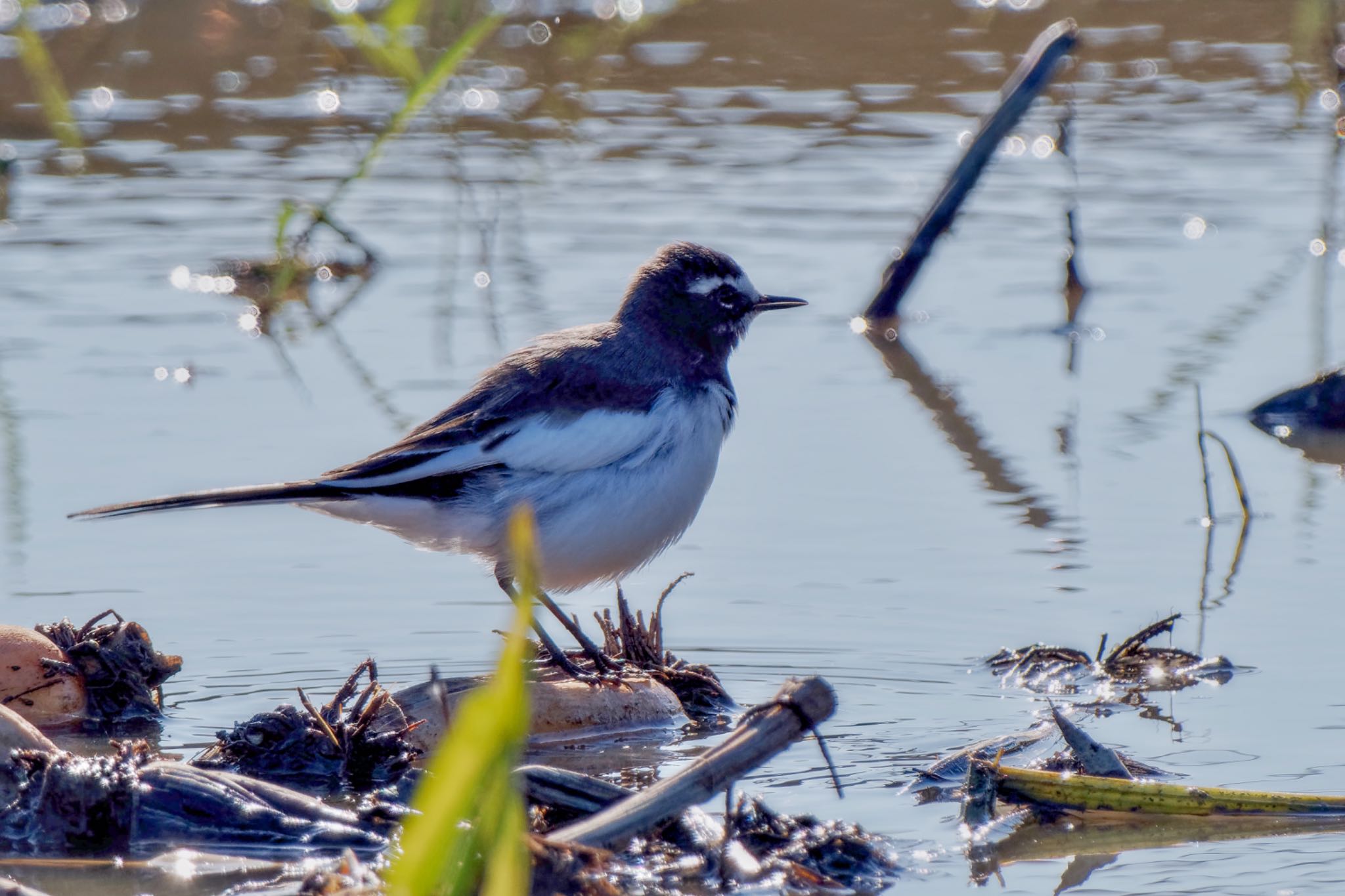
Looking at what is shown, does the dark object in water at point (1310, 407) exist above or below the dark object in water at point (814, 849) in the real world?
above

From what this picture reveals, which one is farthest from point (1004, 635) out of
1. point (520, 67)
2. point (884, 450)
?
point (520, 67)

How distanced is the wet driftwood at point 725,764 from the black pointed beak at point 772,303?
120 inches

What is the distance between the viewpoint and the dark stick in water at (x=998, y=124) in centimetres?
934

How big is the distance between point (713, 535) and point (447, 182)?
6.16 metres

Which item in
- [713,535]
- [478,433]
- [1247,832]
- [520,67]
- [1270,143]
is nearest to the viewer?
[1247,832]

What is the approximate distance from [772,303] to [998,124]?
295 centimetres

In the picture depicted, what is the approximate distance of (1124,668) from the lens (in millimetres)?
5840

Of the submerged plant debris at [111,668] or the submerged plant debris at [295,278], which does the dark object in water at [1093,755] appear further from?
the submerged plant debris at [295,278]

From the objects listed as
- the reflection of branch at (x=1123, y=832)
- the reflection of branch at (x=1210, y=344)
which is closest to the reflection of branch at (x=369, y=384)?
the reflection of branch at (x=1210, y=344)

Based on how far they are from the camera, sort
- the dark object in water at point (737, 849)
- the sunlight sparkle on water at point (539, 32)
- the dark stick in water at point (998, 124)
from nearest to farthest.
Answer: the dark object in water at point (737, 849), the dark stick in water at point (998, 124), the sunlight sparkle on water at point (539, 32)

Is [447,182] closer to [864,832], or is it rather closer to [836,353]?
[836,353]

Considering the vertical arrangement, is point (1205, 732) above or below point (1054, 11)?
below

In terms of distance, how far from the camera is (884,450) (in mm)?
8141

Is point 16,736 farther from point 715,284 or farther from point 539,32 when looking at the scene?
point 539,32
